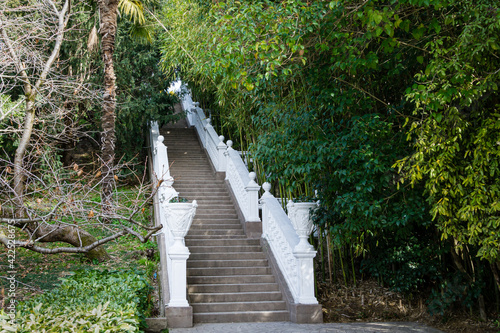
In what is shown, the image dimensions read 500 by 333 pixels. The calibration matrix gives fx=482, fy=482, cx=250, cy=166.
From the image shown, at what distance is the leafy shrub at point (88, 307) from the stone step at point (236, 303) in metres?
1.17

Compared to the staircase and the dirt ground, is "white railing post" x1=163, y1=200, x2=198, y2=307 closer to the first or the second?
the staircase

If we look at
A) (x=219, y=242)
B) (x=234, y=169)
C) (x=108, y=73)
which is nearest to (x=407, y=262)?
(x=219, y=242)

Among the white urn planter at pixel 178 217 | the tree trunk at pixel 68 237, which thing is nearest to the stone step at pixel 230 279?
the white urn planter at pixel 178 217

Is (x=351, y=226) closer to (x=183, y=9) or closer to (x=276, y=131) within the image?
(x=276, y=131)

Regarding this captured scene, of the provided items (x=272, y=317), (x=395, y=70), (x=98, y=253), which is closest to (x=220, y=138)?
(x=98, y=253)

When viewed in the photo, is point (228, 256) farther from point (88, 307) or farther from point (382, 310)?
point (88, 307)

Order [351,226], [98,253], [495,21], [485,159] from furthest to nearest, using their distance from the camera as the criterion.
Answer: [98,253] → [351,226] → [485,159] → [495,21]

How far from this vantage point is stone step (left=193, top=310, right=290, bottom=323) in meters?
8.30

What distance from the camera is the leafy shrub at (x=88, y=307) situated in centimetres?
481

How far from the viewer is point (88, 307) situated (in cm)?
561

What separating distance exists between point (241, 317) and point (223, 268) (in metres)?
1.38

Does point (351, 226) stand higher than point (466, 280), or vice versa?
point (351, 226)

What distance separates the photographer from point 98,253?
10492 mm

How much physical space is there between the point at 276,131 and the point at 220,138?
5.71m
